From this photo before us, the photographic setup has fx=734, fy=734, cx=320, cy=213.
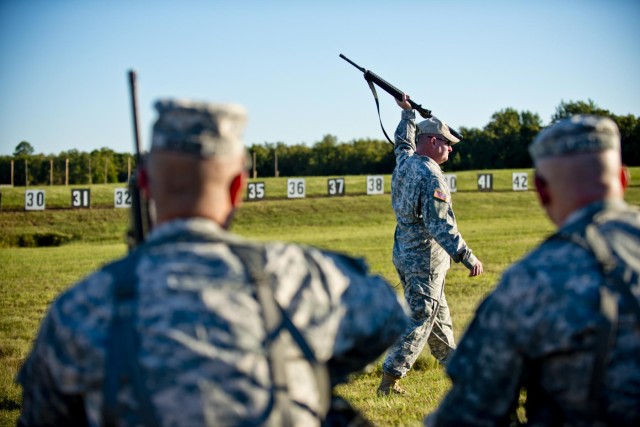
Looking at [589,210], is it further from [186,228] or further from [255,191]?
[255,191]

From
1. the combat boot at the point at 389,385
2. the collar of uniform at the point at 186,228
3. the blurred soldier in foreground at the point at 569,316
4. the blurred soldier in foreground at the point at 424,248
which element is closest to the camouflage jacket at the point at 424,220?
the blurred soldier in foreground at the point at 424,248

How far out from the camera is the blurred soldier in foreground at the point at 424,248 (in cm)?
650

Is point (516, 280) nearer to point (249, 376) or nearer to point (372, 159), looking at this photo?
point (249, 376)

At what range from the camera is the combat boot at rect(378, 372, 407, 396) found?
21.3ft

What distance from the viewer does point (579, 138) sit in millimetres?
2582

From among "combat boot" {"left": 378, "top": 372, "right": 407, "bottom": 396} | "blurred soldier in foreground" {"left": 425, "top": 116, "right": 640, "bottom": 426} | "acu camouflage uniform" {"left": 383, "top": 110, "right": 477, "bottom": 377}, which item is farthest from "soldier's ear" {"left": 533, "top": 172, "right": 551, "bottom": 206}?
"combat boot" {"left": 378, "top": 372, "right": 407, "bottom": 396}

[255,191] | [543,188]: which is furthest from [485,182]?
[543,188]

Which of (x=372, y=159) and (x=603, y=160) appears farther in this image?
(x=372, y=159)

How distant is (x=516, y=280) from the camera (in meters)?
2.52

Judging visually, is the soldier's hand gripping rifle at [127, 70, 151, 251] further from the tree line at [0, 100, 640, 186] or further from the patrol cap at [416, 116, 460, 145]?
the tree line at [0, 100, 640, 186]

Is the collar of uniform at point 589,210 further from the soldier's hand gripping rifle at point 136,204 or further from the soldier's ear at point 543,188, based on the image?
the soldier's hand gripping rifle at point 136,204

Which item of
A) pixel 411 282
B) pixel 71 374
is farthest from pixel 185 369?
pixel 411 282

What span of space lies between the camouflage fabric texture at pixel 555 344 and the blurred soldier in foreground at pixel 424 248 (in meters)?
3.85

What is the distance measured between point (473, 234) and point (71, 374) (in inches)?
954
